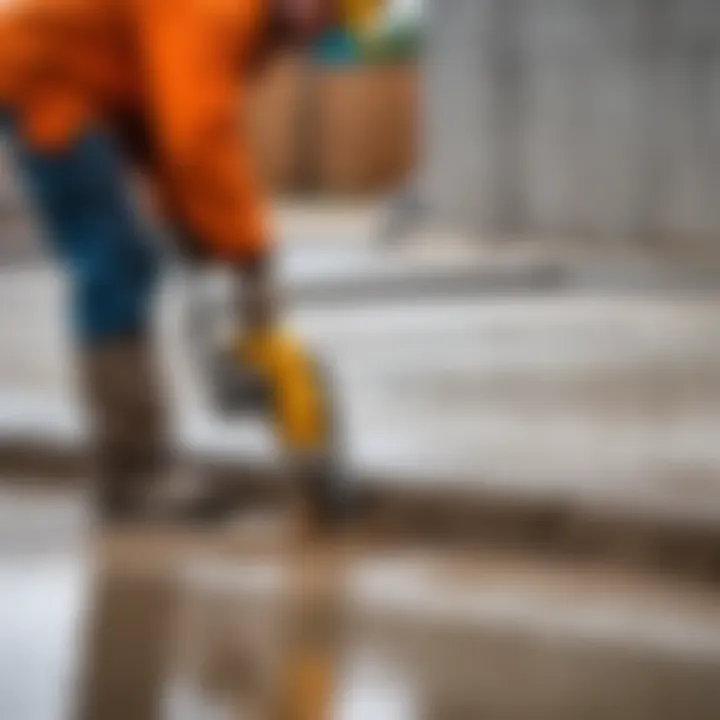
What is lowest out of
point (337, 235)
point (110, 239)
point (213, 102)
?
point (337, 235)

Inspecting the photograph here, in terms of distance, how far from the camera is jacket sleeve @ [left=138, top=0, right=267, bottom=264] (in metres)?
2.35

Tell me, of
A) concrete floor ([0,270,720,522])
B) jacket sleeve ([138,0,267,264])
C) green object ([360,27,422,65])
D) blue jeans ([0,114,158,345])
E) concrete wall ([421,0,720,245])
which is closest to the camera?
jacket sleeve ([138,0,267,264])

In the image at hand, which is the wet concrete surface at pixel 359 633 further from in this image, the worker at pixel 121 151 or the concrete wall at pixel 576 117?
the concrete wall at pixel 576 117

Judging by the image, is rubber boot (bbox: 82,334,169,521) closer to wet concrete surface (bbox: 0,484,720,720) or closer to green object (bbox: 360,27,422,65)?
wet concrete surface (bbox: 0,484,720,720)

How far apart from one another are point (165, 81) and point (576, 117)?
5273mm

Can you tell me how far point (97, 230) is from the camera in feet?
8.10

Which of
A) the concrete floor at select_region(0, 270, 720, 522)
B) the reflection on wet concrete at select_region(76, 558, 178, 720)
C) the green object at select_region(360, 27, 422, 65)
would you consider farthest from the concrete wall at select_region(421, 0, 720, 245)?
the reflection on wet concrete at select_region(76, 558, 178, 720)

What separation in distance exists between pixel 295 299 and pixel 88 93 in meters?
2.54

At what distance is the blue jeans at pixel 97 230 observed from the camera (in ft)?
8.07

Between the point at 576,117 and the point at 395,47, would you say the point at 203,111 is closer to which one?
the point at 576,117

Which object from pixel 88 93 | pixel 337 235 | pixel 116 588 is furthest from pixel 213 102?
pixel 337 235

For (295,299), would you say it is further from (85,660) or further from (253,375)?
(85,660)

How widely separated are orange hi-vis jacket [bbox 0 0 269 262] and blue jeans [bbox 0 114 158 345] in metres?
0.04

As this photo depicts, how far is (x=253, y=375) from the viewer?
97.0 inches
